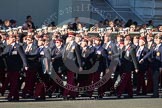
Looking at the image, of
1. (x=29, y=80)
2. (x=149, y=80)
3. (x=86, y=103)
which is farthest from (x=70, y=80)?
(x=149, y=80)

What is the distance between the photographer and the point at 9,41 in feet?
54.6

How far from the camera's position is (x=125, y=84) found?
1800 cm

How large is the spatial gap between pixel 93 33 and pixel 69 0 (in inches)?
296

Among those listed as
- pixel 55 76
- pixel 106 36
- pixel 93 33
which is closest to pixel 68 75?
pixel 55 76

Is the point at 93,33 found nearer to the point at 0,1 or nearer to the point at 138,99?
the point at 138,99

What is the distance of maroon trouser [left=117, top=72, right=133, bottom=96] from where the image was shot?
707 inches

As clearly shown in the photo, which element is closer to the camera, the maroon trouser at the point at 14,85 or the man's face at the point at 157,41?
the maroon trouser at the point at 14,85

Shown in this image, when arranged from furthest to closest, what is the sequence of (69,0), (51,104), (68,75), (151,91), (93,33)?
(69,0)
(93,33)
(151,91)
(68,75)
(51,104)

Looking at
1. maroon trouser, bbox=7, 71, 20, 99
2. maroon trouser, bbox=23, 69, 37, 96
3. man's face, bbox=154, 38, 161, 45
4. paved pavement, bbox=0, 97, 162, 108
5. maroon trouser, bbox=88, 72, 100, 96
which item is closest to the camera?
paved pavement, bbox=0, 97, 162, 108

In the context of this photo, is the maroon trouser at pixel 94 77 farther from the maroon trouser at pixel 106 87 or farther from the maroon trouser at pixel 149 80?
the maroon trouser at pixel 149 80

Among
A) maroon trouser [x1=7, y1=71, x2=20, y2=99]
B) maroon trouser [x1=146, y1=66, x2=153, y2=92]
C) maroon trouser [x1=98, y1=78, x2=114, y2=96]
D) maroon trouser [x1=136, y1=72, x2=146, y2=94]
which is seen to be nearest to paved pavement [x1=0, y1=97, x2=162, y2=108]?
maroon trouser [x1=7, y1=71, x2=20, y2=99]

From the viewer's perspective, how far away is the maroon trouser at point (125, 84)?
1797 centimetres

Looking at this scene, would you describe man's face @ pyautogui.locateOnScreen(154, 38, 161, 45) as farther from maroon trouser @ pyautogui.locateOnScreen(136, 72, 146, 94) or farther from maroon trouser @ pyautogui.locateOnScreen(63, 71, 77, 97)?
maroon trouser @ pyautogui.locateOnScreen(63, 71, 77, 97)

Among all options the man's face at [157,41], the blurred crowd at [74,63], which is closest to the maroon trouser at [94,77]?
the blurred crowd at [74,63]
